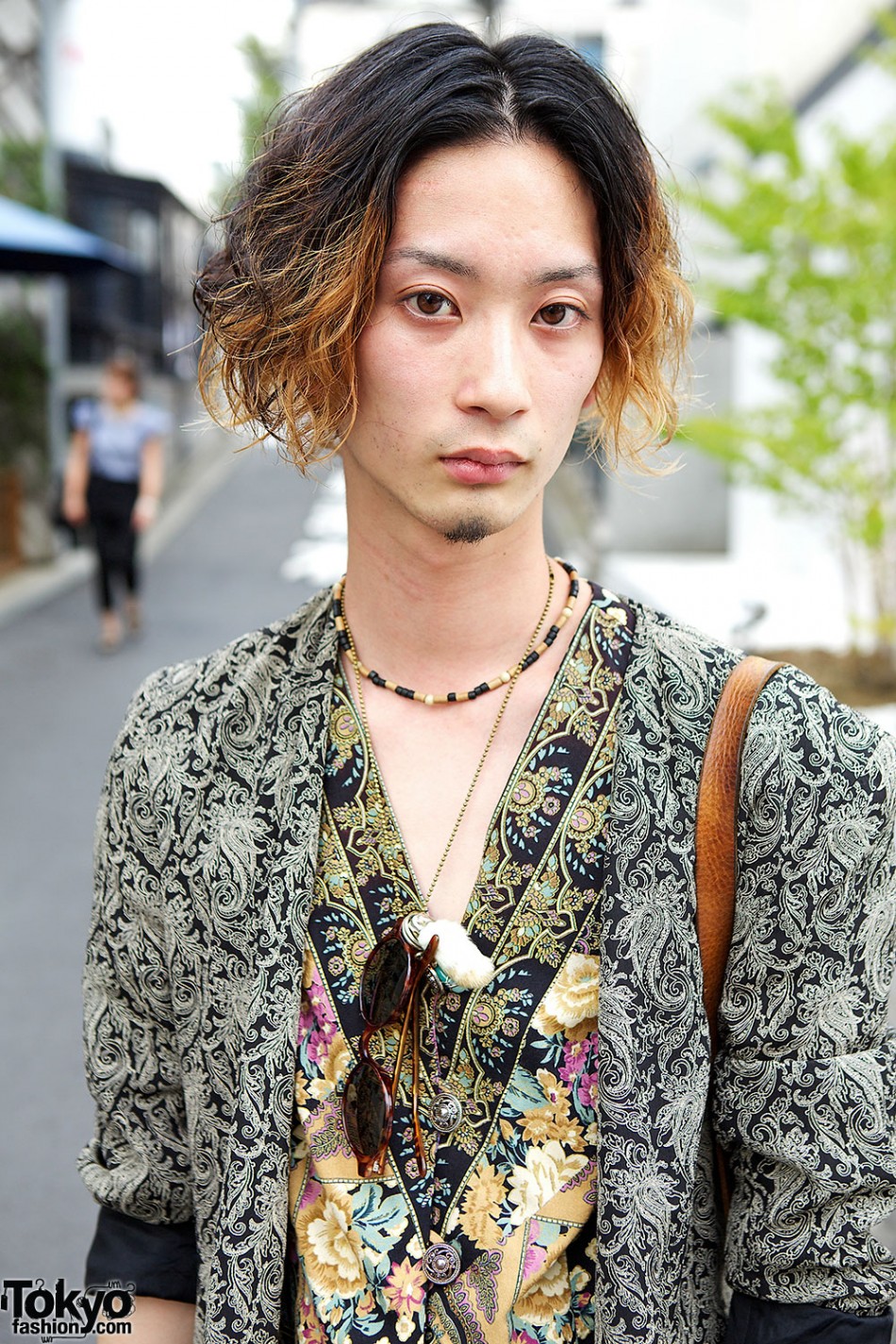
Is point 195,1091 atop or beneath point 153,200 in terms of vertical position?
beneath

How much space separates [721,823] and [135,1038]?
73cm

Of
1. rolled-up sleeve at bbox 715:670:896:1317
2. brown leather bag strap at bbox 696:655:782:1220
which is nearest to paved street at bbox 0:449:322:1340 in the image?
brown leather bag strap at bbox 696:655:782:1220

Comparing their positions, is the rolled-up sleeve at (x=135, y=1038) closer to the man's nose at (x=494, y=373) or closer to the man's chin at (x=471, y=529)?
the man's chin at (x=471, y=529)

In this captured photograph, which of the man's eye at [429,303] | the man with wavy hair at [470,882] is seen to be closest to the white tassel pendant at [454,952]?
the man with wavy hair at [470,882]

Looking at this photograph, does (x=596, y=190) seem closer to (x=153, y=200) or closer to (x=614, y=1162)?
(x=614, y=1162)

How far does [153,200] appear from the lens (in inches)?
794

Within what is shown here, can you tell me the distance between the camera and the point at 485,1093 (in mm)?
1408

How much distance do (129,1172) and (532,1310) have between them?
50cm

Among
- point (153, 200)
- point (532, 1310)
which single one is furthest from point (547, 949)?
point (153, 200)

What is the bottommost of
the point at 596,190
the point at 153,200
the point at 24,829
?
the point at 24,829

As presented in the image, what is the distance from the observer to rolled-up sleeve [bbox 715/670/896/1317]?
1.32 metres

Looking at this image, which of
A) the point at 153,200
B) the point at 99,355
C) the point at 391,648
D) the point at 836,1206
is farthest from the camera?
the point at 153,200

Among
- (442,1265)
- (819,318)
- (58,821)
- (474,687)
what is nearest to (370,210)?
(474,687)

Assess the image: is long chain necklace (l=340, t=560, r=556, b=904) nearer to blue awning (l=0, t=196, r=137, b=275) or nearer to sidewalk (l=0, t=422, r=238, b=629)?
sidewalk (l=0, t=422, r=238, b=629)
